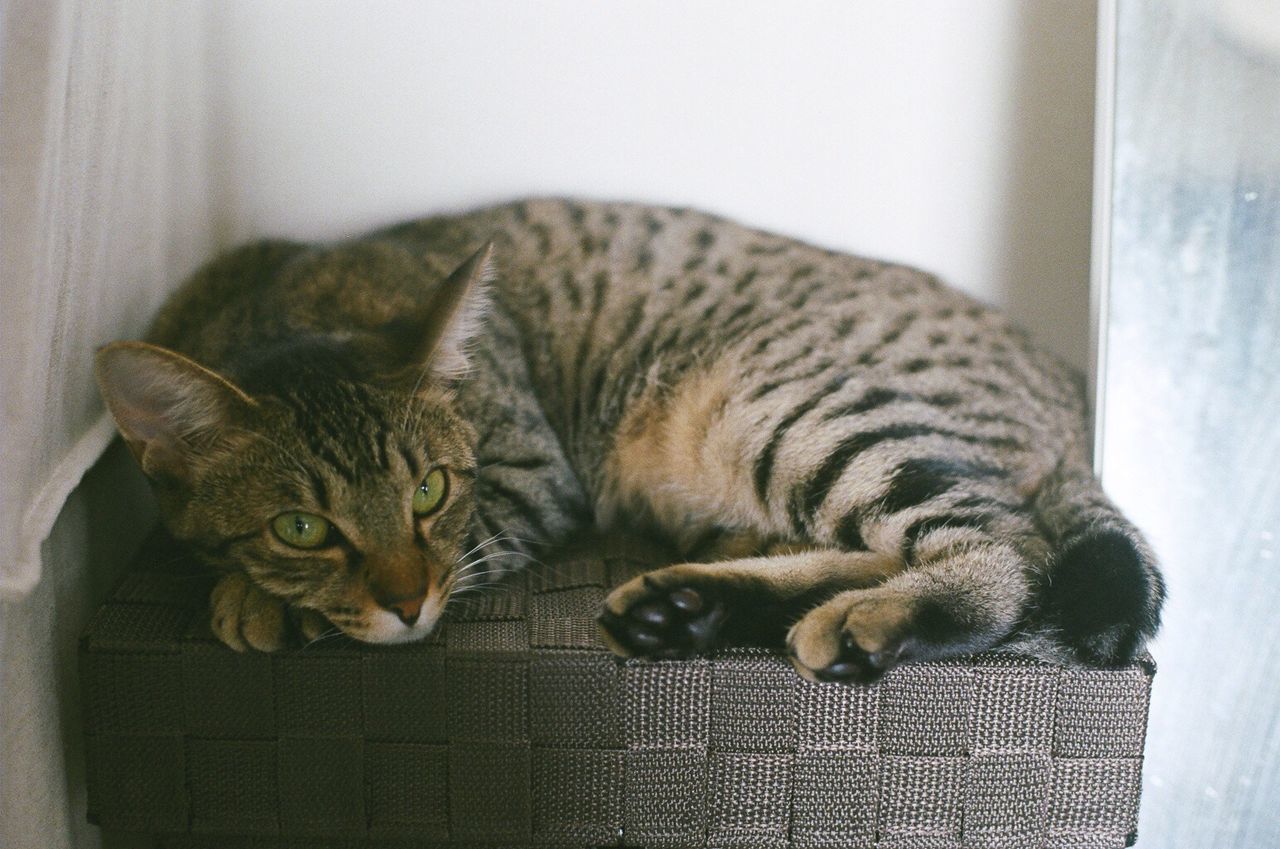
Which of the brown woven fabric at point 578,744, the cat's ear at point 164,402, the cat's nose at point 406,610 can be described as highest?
the cat's ear at point 164,402

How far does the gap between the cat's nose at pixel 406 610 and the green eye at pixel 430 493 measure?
0.36 feet

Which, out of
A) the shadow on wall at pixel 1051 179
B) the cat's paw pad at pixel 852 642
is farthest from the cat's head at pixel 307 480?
the shadow on wall at pixel 1051 179

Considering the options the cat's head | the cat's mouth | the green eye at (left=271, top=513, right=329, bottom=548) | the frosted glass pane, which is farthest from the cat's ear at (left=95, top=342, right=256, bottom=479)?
the frosted glass pane

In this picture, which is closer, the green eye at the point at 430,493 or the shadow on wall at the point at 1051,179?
the green eye at the point at 430,493

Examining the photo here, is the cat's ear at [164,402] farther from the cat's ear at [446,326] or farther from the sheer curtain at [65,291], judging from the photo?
the cat's ear at [446,326]

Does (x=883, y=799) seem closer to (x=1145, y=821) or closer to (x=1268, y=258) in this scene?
(x=1145, y=821)

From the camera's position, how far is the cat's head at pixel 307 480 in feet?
3.31

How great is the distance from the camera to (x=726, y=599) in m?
1.10

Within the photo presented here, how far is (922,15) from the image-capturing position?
1427 millimetres

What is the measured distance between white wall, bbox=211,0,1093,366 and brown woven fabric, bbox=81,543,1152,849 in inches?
27.3

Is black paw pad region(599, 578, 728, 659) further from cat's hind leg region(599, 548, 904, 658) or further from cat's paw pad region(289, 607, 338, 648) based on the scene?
cat's paw pad region(289, 607, 338, 648)

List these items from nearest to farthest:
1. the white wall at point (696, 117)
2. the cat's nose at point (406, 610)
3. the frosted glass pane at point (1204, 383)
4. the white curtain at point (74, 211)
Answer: the white curtain at point (74, 211) < the cat's nose at point (406, 610) < the frosted glass pane at point (1204, 383) < the white wall at point (696, 117)

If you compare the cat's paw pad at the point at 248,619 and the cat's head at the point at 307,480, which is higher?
the cat's head at the point at 307,480

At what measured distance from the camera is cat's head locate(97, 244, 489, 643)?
3.31 ft
